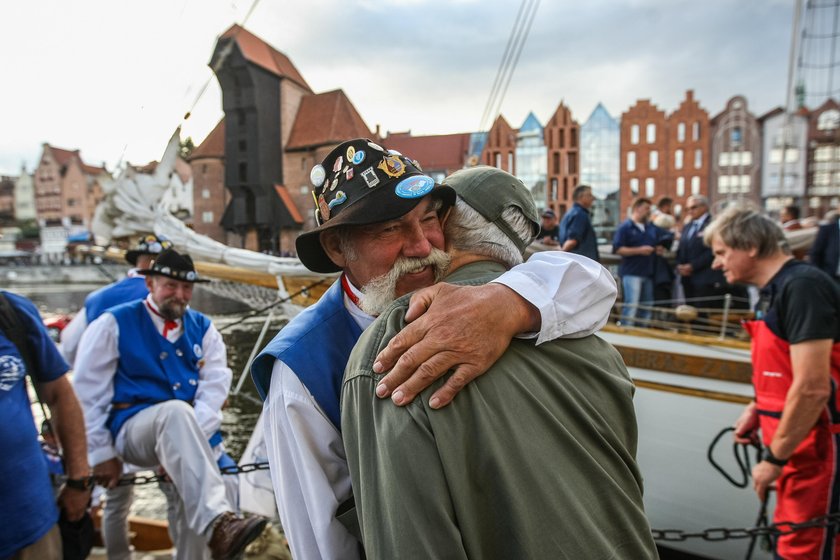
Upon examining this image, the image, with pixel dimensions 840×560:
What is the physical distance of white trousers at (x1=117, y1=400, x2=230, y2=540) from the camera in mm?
2943

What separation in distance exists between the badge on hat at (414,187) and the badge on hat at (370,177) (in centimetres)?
5

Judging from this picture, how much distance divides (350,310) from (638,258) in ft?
18.3

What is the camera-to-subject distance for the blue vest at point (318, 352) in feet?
3.69

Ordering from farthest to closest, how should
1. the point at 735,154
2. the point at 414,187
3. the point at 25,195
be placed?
the point at 25,195 → the point at 735,154 → the point at 414,187

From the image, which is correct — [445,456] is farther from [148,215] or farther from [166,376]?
[148,215]

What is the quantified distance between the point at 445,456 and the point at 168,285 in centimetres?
293

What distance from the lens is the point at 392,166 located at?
1.26 metres

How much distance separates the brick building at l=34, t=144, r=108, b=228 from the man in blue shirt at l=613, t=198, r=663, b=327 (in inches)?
2995

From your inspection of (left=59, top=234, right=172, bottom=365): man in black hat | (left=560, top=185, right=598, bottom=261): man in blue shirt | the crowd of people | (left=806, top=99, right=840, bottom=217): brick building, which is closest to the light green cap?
the crowd of people

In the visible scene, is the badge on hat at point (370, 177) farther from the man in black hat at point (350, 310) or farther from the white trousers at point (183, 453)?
the white trousers at point (183, 453)

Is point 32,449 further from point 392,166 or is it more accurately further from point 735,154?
point 735,154

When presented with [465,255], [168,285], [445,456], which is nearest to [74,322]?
[168,285]

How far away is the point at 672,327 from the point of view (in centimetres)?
548

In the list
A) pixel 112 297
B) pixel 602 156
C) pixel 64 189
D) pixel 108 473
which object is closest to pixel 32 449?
pixel 108 473
